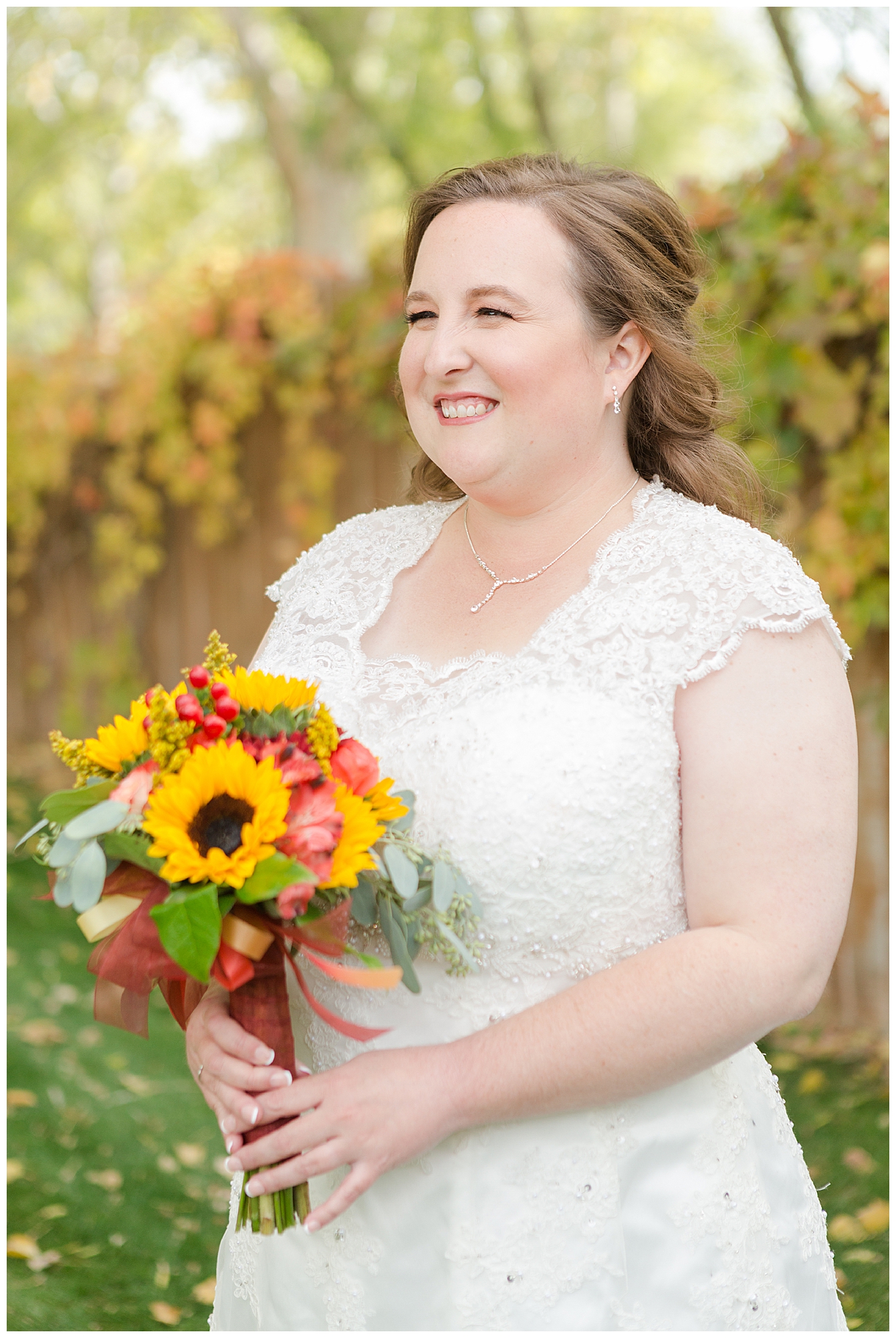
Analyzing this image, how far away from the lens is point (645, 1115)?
1.83 meters

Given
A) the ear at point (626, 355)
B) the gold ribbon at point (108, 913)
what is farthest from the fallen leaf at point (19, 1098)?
the ear at point (626, 355)

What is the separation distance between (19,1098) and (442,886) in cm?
365

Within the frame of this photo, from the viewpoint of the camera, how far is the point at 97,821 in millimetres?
1478

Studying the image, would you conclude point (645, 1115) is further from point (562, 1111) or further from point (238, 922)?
point (238, 922)

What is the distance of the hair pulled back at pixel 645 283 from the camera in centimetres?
201

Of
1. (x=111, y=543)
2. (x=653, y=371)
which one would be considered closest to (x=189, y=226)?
(x=111, y=543)

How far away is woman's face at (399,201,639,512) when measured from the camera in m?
Result: 1.94

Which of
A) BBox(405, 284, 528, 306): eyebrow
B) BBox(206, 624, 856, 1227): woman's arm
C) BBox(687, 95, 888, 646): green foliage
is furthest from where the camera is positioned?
BBox(687, 95, 888, 646): green foliage

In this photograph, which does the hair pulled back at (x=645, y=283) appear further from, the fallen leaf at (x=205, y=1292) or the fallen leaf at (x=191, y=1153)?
the fallen leaf at (x=191, y=1153)

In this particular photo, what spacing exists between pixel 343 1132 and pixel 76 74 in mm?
15899

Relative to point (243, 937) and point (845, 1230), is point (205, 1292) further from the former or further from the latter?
point (243, 937)

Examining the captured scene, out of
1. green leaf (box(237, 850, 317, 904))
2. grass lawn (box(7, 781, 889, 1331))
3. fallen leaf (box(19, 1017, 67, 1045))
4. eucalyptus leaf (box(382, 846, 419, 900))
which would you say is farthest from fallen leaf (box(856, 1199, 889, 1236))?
fallen leaf (box(19, 1017, 67, 1045))

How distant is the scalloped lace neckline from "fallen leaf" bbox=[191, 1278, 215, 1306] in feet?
7.89

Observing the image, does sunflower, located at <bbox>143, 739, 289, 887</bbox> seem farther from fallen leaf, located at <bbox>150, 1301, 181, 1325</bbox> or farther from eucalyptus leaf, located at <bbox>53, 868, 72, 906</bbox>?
fallen leaf, located at <bbox>150, 1301, 181, 1325</bbox>
